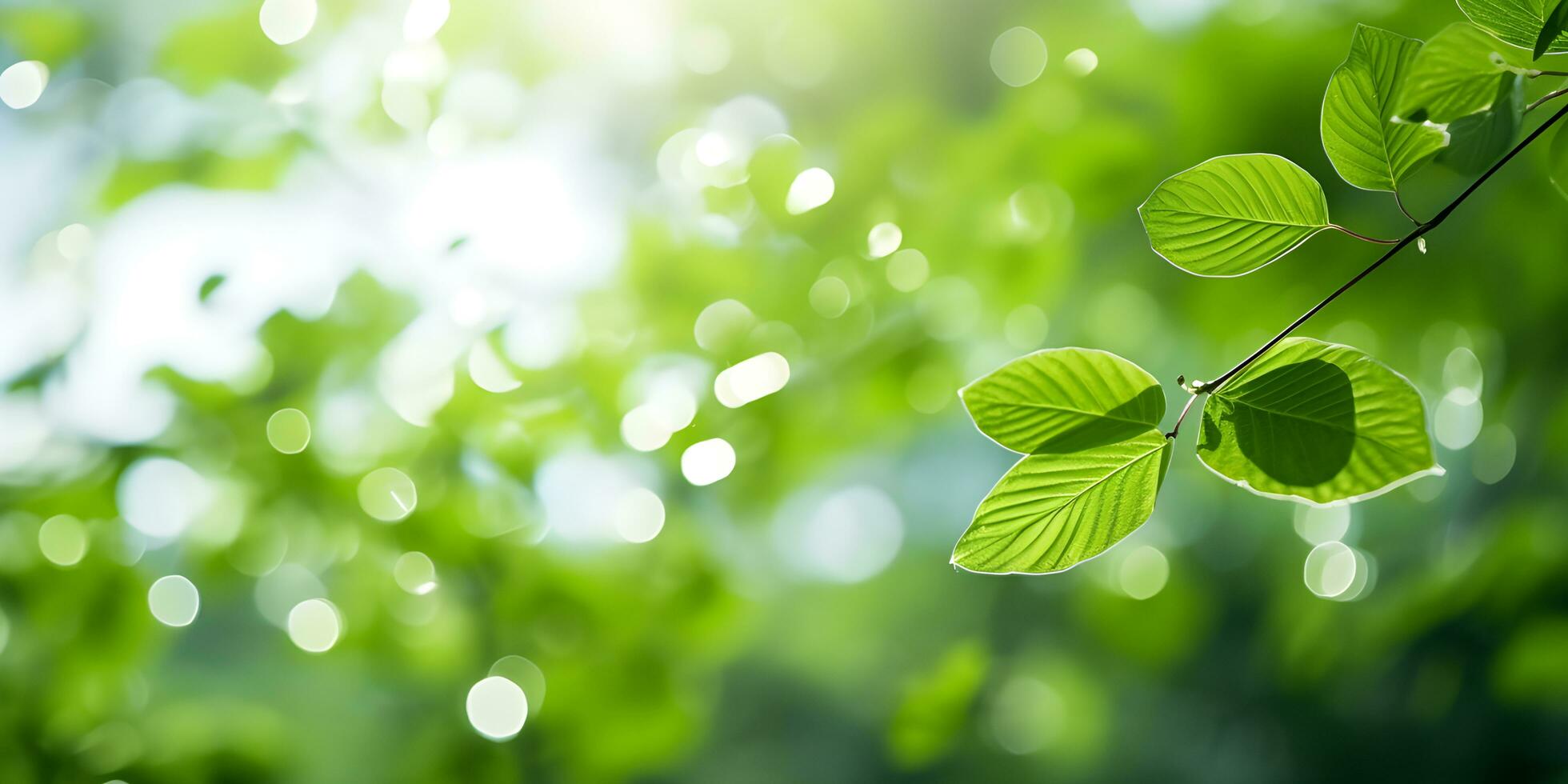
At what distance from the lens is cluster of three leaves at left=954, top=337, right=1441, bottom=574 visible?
13 cm

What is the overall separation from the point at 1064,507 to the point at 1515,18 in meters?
0.11

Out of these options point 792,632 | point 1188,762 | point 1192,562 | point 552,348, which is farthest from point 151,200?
point 1188,762

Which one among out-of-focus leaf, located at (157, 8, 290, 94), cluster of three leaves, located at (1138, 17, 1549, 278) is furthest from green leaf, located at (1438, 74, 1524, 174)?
out-of-focus leaf, located at (157, 8, 290, 94)

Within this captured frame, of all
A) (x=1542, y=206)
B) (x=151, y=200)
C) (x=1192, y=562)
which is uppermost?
(x=151, y=200)

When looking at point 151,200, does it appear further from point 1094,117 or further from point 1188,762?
point 1188,762

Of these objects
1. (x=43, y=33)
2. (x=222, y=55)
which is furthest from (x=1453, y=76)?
(x=43, y=33)

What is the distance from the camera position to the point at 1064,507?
139 millimetres

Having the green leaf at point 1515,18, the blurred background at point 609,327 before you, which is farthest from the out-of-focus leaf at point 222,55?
the green leaf at point 1515,18

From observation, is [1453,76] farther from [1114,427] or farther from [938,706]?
[938,706]

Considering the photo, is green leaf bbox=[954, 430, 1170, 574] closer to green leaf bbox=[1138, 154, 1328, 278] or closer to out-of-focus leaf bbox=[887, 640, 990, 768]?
green leaf bbox=[1138, 154, 1328, 278]

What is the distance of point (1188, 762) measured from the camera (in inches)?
53.8

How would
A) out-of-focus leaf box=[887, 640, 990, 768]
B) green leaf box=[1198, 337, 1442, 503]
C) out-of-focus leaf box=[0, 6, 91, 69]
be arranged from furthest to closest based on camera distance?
out-of-focus leaf box=[0, 6, 91, 69]
out-of-focus leaf box=[887, 640, 990, 768]
green leaf box=[1198, 337, 1442, 503]

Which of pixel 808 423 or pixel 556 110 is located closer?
pixel 808 423

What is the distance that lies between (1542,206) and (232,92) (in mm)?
1010
